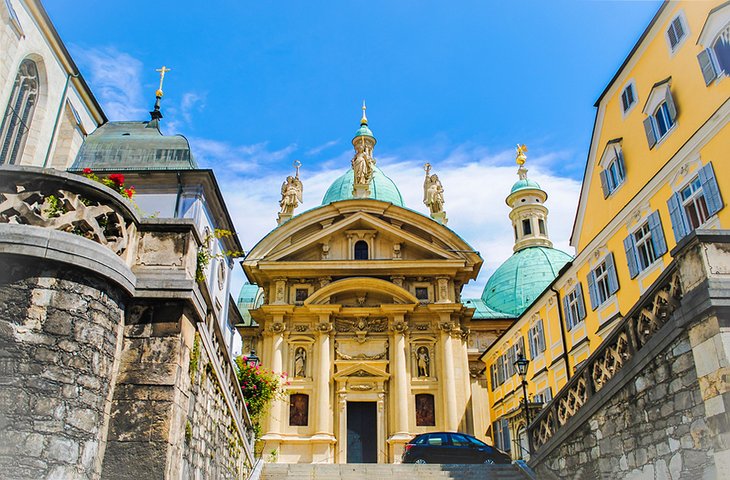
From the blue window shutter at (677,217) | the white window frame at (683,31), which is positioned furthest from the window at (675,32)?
the blue window shutter at (677,217)

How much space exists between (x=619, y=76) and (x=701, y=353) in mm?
13743

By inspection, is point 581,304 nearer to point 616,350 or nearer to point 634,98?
point 634,98

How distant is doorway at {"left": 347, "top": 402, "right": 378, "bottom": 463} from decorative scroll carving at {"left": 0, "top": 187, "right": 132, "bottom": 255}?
2215cm

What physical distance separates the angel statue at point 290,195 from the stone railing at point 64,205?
29.2 m

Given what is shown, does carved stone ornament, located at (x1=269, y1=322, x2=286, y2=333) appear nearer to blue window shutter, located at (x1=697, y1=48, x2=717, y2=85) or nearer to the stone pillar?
the stone pillar

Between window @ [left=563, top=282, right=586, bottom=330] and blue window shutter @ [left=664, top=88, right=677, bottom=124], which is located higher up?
blue window shutter @ [left=664, top=88, right=677, bottom=124]

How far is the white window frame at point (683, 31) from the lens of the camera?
15.4m

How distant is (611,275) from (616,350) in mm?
9244

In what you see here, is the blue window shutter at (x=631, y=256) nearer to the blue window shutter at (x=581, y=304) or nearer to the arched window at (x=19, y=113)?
the blue window shutter at (x=581, y=304)

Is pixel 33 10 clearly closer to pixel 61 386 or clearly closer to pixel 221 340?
pixel 221 340

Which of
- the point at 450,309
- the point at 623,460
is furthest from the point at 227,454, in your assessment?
the point at 450,309

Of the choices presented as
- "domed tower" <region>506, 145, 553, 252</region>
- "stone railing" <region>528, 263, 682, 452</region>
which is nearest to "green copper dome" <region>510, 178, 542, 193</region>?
"domed tower" <region>506, 145, 553, 252</region>

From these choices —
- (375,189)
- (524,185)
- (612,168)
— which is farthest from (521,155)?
(612,168)

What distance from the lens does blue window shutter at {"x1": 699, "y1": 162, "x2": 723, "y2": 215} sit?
13258mm
